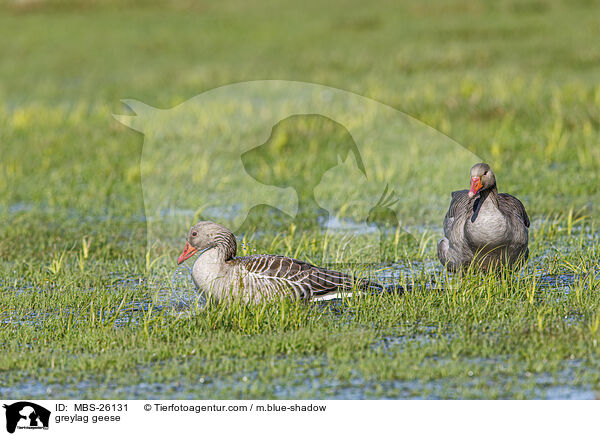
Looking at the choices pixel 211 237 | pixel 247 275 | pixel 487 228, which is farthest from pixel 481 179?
pixel 211 237

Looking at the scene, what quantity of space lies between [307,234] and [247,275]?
3.21m

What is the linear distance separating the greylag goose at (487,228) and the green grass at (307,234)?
0.21 meters

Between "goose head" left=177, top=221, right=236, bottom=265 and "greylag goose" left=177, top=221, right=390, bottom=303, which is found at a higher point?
"goose head" left=177, top=221, right=236, bottom=265

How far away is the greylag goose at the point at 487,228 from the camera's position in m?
8.08

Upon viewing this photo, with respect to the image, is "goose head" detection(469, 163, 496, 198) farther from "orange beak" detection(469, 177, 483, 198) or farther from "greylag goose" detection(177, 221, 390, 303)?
"greylag goose" detection(177, 221, 390, 303)

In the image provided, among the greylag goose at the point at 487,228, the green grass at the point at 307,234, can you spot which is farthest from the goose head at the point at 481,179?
the green grass at the point at 307,234

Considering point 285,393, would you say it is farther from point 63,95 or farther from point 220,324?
point 63,95

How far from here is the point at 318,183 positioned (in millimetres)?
13750

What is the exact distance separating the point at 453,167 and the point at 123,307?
22.6 feet

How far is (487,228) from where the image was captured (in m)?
8.06

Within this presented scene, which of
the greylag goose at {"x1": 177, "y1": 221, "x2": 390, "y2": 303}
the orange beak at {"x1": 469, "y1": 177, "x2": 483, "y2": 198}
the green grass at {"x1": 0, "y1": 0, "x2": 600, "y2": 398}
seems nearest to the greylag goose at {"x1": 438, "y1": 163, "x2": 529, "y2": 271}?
the orange beak at {"x1": 469, "y1": 177, "x2": 483, "y2": 198}

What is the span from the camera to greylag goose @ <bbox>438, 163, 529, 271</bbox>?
8.08 metres

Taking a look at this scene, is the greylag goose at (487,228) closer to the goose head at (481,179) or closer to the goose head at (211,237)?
the goose head at (481,179)

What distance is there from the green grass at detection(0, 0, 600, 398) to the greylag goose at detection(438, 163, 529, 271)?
0.21 metres
